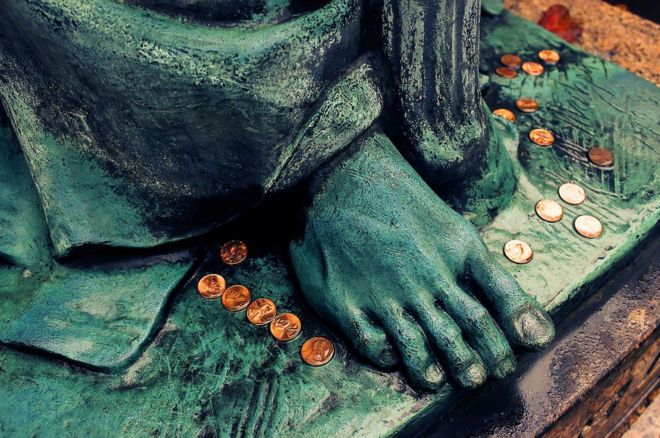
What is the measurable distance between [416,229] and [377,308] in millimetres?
144

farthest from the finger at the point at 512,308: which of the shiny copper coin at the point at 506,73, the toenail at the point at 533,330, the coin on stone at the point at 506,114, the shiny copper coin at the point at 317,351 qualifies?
the shiny copper coin at the point at 506,73

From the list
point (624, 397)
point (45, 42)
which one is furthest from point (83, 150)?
point (624, 397)

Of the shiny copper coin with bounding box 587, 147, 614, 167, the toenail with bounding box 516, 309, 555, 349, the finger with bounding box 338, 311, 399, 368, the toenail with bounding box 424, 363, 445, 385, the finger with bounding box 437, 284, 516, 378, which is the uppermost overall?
the shiny copper coin with bounding box 587, 147, 614, 167

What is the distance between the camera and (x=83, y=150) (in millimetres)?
1217

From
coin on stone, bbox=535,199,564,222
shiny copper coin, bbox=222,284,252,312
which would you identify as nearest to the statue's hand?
shiny copper coin, bbox=222,284,252,312

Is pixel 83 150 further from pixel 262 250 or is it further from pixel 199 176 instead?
pixel 262 250

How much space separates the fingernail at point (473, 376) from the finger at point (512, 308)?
2.8 inches

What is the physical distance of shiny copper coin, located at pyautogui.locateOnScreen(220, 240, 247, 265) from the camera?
1.38 metres

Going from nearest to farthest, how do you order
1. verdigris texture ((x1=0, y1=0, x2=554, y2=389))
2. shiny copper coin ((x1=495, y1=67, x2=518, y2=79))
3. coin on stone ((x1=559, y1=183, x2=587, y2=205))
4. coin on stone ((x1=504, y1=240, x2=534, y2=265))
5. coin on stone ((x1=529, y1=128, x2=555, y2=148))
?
verdigris texture ((x1=0, y1=0, x2=554, y2=389)) < coin on stone ((x1=504, y1=240, x2=534, y2=265)) < coin on stone ((x1=559, y1=183, x2=587, y2=205)) < coin on stone ((x1=529, y1=128, x2=555, y2=148)) < shiny copper coin ((x1=495, y1=67, x2=518, y2=79))

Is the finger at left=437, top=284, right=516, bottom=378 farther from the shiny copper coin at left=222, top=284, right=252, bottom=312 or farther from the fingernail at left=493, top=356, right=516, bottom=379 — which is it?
the shiny copper coin at left=222, top=284, right=252, bottom=312

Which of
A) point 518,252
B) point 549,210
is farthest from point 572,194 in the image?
point 518,252

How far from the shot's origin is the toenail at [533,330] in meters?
1.17

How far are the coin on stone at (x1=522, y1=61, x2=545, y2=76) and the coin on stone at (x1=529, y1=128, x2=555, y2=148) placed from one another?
0.76 feet

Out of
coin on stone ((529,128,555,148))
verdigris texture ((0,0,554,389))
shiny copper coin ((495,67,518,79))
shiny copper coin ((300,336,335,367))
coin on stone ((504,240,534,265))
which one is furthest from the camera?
shiny copper coin ((495,67,518,79))
